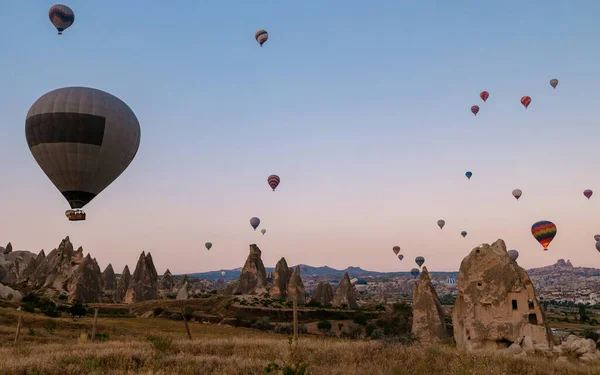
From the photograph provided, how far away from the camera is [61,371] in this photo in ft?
35.0

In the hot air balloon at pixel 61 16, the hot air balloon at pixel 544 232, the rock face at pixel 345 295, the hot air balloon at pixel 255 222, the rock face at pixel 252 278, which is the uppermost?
the hot air balloon at pixel 61 16

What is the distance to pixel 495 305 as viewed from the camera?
22.0m

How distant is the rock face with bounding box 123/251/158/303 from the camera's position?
260 feet

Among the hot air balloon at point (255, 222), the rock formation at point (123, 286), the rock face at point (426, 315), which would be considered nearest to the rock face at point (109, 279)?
the rock formation at point (123, 286)

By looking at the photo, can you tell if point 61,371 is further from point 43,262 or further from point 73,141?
point 43,262

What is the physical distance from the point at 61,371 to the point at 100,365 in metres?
1.09

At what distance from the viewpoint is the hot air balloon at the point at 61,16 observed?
3519 cm

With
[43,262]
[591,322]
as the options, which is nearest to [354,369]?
[591,322]

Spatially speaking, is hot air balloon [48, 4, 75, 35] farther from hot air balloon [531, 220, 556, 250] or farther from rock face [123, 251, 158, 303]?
rock face [123, 251, 158, 303]

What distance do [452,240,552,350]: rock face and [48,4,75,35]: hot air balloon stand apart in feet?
117

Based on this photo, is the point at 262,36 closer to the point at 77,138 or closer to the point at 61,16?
the point at 61,16

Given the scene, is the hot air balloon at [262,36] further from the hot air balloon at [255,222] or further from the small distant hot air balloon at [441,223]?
the small distant hot air balloon at [441,223]

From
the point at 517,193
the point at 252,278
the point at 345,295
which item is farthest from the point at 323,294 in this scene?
the point at 517,193

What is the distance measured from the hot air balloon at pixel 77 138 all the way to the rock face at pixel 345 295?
5177 centimetres
